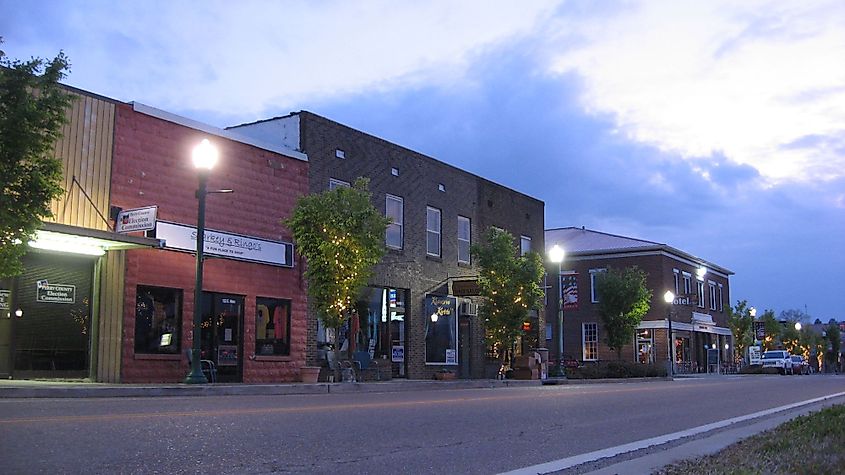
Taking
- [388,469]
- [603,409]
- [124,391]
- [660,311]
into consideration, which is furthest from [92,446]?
[660,311]

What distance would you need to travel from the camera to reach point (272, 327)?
25609 millimetres

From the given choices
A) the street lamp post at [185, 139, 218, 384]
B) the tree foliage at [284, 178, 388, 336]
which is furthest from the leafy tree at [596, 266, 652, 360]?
the street lamp post at [185, 139, 218, 384]

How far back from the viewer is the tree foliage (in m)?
24.1

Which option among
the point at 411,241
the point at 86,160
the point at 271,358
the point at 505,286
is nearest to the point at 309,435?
the point at 86,160

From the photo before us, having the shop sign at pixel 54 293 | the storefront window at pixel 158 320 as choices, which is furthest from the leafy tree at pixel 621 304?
the shop sign at pixel 54 293

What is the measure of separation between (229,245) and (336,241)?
2.96 meters

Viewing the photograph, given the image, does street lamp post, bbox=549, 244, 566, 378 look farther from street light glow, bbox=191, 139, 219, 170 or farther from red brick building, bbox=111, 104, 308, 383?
street light glow, bbox=191, 139, 219, 170

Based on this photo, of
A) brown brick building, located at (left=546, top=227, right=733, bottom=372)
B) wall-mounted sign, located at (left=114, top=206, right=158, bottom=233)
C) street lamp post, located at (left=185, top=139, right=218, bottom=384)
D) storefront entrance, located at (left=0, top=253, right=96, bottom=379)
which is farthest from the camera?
brown brick building, located at (left=546, top=227, right=733, bottom=372)

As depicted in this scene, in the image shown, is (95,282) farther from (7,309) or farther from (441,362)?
(441,362)

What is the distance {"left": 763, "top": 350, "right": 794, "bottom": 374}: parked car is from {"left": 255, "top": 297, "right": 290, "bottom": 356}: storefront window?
150 feet

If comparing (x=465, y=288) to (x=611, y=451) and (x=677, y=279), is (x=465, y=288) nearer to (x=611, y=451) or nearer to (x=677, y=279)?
(x=611, y=451)

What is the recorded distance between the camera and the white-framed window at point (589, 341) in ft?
198

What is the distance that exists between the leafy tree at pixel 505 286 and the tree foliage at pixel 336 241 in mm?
9243

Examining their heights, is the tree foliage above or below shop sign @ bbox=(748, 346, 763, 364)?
above
